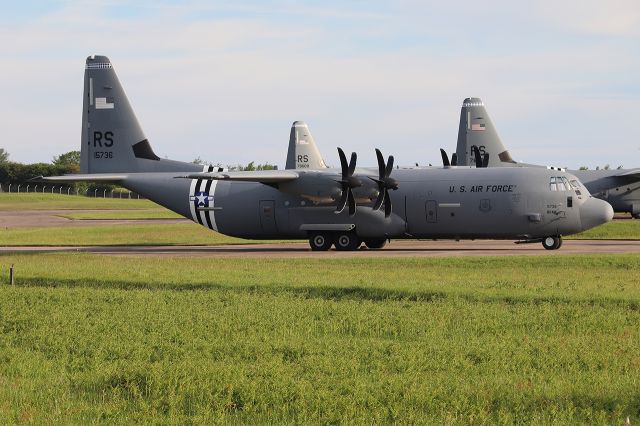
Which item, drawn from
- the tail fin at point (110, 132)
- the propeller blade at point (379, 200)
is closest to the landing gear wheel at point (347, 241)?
the propeller blade at point (379, 200)

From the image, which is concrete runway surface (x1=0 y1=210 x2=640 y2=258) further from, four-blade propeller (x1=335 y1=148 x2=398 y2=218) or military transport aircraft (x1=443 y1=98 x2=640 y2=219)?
Answer: military transport aircraft (x1=443 y1=98 x2=640 y2=219)

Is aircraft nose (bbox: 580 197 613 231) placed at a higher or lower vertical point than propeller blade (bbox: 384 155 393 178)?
lower

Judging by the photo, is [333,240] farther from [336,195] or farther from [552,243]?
[552,243]

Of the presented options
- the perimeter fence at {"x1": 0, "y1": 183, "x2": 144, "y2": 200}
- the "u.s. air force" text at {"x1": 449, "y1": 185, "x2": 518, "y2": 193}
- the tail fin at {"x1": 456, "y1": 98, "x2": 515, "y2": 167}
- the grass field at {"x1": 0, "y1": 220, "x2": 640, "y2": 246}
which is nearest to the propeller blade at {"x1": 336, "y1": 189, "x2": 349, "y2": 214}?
the "u.s. air force" text at {"x1": 449, "y1": 185, "x2": 518, "y2": 193}

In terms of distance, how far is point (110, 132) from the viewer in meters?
45.6

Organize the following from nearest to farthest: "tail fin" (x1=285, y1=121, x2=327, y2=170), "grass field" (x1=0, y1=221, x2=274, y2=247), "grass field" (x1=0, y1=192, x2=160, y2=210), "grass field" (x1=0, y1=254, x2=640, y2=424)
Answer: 1. "grass field" (x1=0, y1=254, x2=640, y2=424)
2. "grass field" (x1=0, y1=221, x2=274, y2=247)
3. "tail fin" (x1=285, y1=121, x2=327, y2=170)
4. "grass field" (x1=0, y1=192, x2=160, y2=210)

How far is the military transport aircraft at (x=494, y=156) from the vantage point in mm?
61278

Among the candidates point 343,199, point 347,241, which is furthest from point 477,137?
point 343,199

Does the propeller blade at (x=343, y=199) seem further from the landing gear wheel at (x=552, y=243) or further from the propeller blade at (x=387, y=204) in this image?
the landing gear wheel at (x=552, y=243)

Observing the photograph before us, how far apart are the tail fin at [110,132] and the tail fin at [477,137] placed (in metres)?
22.0

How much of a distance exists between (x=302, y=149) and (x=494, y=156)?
1294 centimetres

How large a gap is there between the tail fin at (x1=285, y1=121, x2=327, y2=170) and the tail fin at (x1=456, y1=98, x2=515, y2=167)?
9.74 meters

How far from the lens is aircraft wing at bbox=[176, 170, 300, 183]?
1563 inches

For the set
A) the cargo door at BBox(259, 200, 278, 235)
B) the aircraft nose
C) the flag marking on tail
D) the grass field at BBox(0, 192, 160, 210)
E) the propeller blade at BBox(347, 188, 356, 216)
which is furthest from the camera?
the grass field at BBox(0, 192, 160, 210)
